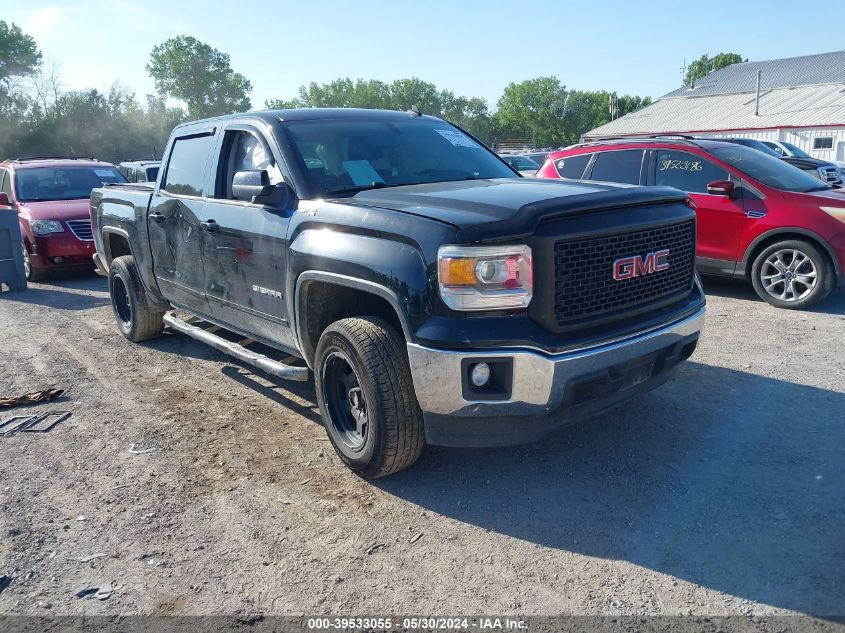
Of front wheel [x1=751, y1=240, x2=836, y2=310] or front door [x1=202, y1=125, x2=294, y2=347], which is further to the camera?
front wheel [x1=751, y1=240, x2=836, y2=310]

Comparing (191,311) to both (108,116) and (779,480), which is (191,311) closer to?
(779,480)

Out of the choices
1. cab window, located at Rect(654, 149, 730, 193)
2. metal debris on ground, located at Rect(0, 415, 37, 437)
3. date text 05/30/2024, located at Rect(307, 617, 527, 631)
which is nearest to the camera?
date text 05/30/2024, located at Rect(307, 617, 527, 631)

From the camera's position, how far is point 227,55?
4439 inches

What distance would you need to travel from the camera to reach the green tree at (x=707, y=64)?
10862 cm

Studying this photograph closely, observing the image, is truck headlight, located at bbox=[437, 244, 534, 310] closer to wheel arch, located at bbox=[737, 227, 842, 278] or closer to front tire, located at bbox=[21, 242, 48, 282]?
wheel arch, located at bbox=[737, 227, 842, 278]

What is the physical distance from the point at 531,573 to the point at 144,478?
7.39 feet

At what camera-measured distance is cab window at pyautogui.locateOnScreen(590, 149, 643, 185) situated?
815cm

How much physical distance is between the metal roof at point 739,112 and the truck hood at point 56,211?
34.4 m

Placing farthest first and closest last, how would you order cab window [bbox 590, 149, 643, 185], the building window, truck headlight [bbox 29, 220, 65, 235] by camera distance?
the building window → truck headlight [bbox 29, 220, 65, 235] → cab window [bbox 590, 149, 643, 185]

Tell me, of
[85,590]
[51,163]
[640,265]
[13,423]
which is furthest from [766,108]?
[85,590]

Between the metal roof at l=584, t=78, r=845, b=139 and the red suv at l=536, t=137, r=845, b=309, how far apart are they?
33570 mm

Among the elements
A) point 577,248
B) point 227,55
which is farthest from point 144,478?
point 227,55

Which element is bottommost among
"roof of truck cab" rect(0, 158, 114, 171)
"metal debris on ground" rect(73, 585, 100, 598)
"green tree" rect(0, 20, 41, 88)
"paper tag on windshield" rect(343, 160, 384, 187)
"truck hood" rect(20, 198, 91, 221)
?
"metal debris on ground" rect(73, 585, 100, 598)

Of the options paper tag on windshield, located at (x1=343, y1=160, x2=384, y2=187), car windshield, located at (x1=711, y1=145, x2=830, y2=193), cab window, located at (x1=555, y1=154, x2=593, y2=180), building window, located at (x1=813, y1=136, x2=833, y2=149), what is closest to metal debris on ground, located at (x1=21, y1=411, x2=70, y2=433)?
paper tag on windshield, located at (x1=343, y1=160, x2=384, y2=187)
